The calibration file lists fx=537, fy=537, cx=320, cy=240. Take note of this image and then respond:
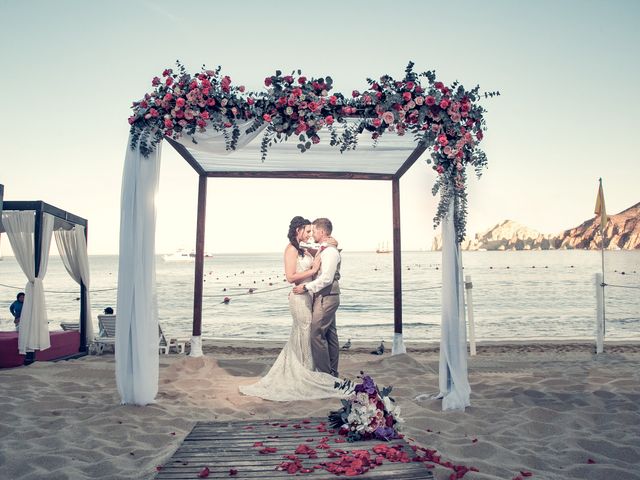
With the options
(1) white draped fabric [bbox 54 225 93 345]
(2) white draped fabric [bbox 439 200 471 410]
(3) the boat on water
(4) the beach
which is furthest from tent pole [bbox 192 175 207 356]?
(3) the boat on water

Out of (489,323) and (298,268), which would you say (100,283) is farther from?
(298,268)

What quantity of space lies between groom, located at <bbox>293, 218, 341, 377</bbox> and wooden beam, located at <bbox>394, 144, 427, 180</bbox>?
1519 mm

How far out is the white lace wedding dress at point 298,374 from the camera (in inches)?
248

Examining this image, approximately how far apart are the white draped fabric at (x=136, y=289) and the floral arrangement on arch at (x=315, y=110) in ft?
1.29

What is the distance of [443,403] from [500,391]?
3.50ft

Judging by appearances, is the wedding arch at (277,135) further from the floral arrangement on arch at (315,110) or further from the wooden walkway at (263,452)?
the wooden walkway at (263,452)

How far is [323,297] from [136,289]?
2335 millimetres

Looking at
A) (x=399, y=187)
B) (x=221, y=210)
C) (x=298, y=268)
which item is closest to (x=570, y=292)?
(x=399, y=187)

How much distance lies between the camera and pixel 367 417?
3.88 m

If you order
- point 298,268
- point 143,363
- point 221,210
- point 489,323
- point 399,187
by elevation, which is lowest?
point 489,323

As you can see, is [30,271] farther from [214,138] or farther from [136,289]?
[214,138]

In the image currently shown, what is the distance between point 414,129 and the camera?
561 cm

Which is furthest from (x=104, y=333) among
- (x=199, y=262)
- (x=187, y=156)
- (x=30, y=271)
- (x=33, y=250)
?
(x=187, y=156)

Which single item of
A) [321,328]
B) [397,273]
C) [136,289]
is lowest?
[321,328]
